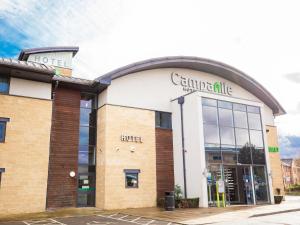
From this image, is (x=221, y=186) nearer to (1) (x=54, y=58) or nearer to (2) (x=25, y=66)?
(2) (x=25, y=66)

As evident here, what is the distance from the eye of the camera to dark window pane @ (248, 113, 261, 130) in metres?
22.5

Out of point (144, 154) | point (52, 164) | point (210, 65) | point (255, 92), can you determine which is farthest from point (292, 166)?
point (52, 164)

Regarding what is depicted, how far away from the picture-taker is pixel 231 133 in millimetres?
21391

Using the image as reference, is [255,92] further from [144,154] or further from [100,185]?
[100,185]

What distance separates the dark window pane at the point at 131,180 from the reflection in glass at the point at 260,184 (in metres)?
8.32

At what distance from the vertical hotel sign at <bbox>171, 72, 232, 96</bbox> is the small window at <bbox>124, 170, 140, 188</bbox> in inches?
307

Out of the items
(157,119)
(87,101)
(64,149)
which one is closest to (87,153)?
(64,149)

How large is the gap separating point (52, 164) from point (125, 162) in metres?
4.52

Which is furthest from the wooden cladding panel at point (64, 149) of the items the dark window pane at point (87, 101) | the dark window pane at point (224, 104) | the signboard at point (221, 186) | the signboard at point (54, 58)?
the dark window pane at point (224, 104)

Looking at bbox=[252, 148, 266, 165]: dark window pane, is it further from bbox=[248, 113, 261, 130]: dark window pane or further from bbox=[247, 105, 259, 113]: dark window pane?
bbox=[247, 105, 259, 113]: dark window pane

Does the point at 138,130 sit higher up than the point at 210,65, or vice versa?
the point at 210,65

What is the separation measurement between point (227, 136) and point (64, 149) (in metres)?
10.8

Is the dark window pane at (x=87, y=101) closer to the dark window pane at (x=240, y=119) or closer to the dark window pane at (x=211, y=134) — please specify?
the dark window pane at (x=211, y=134)

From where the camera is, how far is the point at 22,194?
16.9 m
